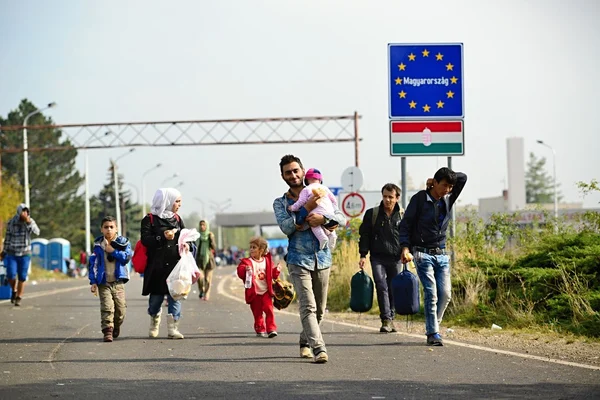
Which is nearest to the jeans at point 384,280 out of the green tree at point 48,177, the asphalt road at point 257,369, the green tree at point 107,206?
the asphalt road at point 257,369

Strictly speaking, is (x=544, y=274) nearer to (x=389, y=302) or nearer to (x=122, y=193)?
(x=389, y=302)

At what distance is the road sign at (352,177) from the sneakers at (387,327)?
12.9 meters

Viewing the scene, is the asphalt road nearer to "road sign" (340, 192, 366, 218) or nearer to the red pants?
the red pants

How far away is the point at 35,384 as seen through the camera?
8.58 m

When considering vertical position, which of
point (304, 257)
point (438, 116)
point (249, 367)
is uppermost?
point (438, 116)

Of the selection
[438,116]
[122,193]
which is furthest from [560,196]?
[438,116]

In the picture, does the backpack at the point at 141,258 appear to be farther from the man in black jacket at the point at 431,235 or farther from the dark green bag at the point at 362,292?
the man in black jacket at the point at 431,235

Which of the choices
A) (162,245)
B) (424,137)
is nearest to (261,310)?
(162,245)

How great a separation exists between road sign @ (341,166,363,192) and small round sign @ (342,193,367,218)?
4.78ft

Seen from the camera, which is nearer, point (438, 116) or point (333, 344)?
point (333, 344)

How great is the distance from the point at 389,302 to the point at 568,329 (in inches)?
86.4

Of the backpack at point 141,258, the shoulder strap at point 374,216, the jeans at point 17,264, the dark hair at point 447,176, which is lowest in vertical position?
the jeans at point 17,264

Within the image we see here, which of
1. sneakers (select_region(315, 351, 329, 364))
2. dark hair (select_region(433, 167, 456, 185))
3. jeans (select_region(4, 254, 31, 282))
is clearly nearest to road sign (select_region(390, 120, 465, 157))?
dark hair (select_region(433, 167, 456, 185))

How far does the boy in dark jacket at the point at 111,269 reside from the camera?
42.0 feet
